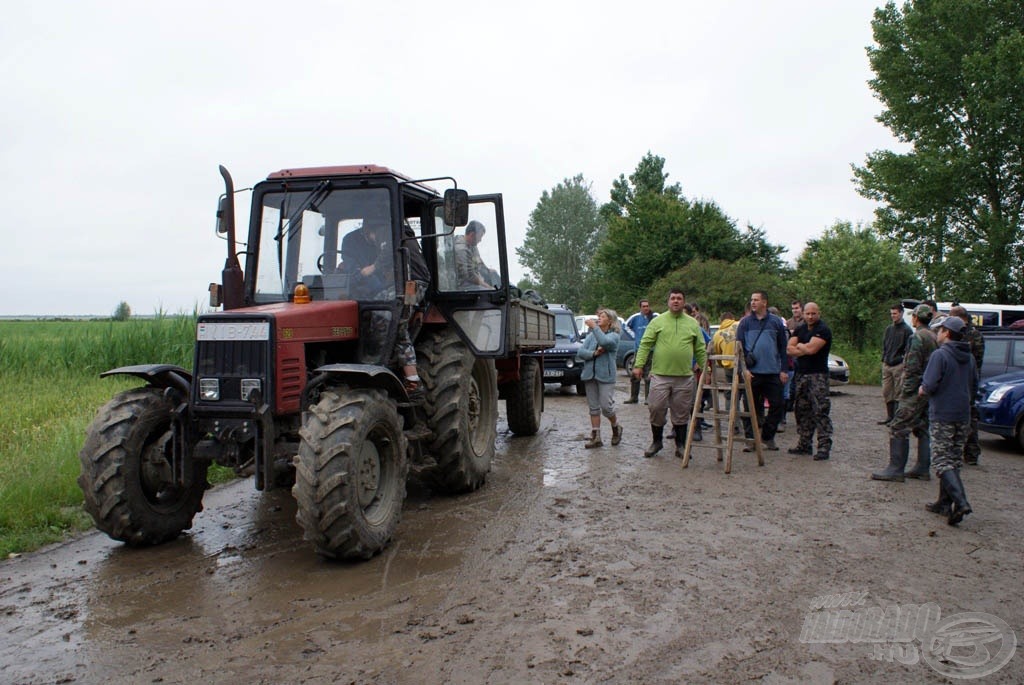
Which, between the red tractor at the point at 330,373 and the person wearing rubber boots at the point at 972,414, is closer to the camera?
the red tractor at the point at 330,373

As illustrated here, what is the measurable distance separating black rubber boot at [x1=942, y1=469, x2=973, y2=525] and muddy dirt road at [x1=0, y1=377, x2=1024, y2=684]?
111 mm

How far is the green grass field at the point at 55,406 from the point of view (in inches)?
253

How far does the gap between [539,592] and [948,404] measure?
420 cm

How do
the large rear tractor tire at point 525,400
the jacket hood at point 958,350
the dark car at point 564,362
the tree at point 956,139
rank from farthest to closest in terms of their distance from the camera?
the tree at point 956,139 → the dark car at point 564,362 → the large rear tractor tire at point 525,400 → the jacket hood at point 958,350

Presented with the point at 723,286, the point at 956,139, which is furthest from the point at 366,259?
the point at 956,139

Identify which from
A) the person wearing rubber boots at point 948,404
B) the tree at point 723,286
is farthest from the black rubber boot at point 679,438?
the tree at point 723,286

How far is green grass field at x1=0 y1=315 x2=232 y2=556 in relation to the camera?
6.43 meters

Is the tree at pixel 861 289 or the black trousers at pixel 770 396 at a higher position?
the tree at pixel 861 289

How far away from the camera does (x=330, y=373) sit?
5.69m

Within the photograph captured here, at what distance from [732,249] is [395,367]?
3267 cm

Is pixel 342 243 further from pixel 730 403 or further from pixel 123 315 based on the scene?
pixel 123 315

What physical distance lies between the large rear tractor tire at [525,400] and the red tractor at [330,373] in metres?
2.04

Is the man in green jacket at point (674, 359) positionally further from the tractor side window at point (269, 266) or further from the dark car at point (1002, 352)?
the dark car at point (1002, 352)

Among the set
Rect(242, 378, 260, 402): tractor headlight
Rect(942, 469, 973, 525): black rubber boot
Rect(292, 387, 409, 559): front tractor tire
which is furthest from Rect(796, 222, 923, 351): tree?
Rect(242, 378, 260, 402): tractor headlight
